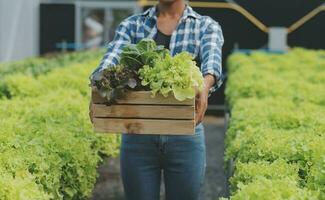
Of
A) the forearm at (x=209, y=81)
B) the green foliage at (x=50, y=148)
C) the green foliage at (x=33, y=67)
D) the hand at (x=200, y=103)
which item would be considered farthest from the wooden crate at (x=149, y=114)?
the green foliage at (x=33, y=67)

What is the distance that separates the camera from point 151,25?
4340mm

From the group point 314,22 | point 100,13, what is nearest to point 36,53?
point 100,13

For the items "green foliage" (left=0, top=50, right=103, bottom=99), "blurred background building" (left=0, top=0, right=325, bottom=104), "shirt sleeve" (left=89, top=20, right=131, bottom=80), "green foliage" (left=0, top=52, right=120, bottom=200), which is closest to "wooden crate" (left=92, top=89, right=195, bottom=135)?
"shirt sleeve" (left=89, top=20, right=131, bottom=80)

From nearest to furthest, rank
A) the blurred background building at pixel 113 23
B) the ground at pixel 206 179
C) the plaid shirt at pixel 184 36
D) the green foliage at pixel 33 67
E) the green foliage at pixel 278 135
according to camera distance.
→ 1. the green foliage at pixel 278 135
2. the plaid shirt at pixel 184 36
3. the ground at pixel 206 179
4. the green foliage at pixel 33 67
5. the blurred background building at pixel 113 23

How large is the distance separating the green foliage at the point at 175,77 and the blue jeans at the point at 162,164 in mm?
503

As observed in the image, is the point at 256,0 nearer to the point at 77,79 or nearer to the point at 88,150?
the point at 77,79

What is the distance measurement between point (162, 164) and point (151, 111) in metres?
0.58

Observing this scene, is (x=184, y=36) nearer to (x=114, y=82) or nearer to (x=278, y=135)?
(x=114, y=82)

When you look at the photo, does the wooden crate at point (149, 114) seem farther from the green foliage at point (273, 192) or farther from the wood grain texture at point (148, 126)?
the green foliage at point (273, 192)

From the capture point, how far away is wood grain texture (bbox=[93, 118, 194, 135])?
3.75 metres

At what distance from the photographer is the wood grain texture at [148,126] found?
148 inches

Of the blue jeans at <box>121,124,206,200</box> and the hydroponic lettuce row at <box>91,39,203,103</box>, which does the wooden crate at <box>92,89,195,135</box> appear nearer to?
the hydroponic lettuce row at <box>91,39,203,103</box>

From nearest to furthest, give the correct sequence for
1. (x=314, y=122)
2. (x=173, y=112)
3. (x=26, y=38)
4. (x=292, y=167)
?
(x=173, y=112) → (x=292, y=167) → (x=314, y=122) → (x=26, y=38)

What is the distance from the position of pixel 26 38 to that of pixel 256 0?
6246 mm
